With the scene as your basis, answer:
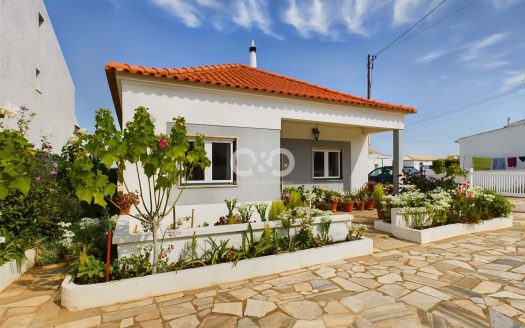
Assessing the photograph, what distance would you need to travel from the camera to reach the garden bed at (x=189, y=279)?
11.6 feet

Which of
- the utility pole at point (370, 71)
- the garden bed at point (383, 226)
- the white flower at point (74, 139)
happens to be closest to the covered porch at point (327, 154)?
the garden bed at point (383, 226)

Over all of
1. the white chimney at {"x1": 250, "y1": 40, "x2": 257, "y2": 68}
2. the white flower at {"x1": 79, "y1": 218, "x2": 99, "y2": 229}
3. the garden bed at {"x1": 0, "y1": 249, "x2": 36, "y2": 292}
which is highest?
the white chimney at {"x1": 250, "y1": 40, "x2": 257, "y2": 68}

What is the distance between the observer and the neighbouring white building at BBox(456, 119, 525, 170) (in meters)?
19.6

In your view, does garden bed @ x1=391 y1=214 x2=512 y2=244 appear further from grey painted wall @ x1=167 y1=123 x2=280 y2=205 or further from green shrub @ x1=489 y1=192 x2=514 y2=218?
grey painted wall @ x1=167 y1=123 x2=280 y2=205

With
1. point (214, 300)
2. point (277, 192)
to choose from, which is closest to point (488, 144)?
point (277, 192)

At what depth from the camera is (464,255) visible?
218 inches

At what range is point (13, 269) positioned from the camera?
4.43 m

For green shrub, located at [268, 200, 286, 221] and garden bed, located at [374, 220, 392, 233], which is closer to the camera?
green shrub, located at [268, 200, 286, 221]

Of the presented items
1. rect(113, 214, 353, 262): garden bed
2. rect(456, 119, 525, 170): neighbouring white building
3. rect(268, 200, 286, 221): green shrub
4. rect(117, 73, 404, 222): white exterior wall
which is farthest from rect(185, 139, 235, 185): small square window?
rect(456, 119, 525, 170): neighbouring white building

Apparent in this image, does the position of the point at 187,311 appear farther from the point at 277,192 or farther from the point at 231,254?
the point at 277,192

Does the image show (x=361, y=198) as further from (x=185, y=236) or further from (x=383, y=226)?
(x=185, y=236)

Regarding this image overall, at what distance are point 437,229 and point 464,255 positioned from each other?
133 cm

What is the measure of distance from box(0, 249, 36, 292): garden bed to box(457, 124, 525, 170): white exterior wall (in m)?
26.8

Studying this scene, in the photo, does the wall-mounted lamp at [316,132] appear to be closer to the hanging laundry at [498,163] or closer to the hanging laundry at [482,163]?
the hanging laundry at [498,163]
